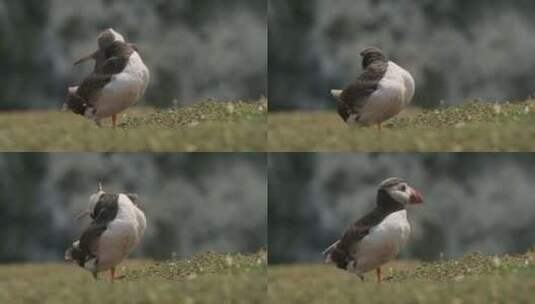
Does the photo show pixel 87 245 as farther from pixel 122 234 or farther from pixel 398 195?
pixel 398 195

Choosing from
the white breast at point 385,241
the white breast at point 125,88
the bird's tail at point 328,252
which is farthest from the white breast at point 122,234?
the white breast at point 385,241

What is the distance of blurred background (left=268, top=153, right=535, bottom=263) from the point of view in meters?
4.07

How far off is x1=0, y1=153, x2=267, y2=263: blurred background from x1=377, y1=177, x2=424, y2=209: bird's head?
1.75 feet

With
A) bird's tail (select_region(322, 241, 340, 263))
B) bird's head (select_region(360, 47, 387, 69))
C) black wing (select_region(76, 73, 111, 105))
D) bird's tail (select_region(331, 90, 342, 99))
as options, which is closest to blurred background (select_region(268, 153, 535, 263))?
bird's tail (select_region(322, 241, 340, 263))

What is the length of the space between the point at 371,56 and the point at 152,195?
3.80ft

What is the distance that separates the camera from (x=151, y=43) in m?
4.17

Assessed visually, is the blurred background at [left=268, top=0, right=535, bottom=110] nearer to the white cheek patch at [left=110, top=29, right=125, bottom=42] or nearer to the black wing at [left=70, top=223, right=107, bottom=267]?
the white cheek patch at [left=110, top=29, right=125, bottom=42]

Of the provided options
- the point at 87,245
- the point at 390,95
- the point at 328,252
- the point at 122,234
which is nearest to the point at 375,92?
the point at 390,95

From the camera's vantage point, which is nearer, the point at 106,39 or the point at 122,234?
the point at 122,234

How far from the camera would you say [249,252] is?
162 inches

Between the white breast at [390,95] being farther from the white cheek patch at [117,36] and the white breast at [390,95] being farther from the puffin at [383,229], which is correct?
the white cheek patch at [117,36]

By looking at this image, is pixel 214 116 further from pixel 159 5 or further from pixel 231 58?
pixel 159 5

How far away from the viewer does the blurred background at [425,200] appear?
407 cm

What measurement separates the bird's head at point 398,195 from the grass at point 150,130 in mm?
572
